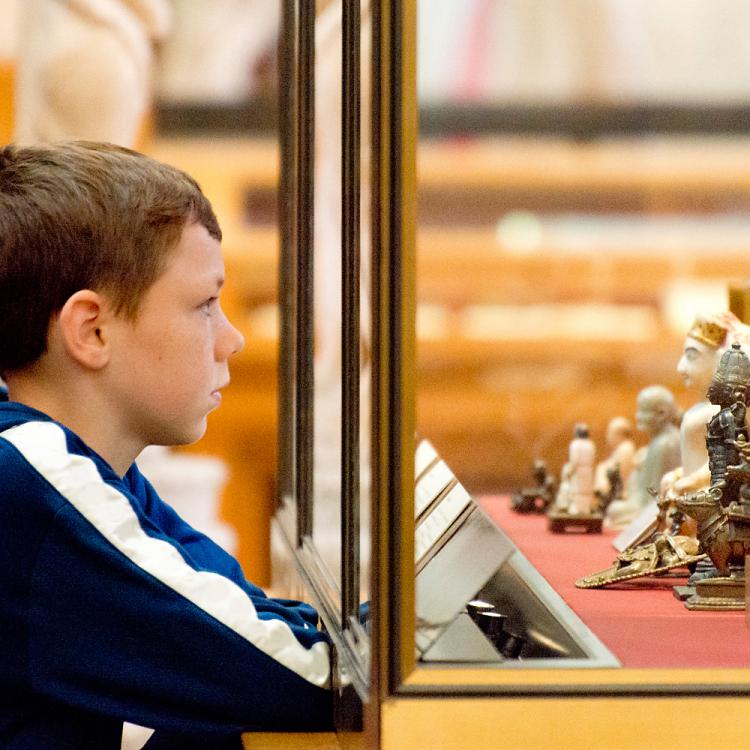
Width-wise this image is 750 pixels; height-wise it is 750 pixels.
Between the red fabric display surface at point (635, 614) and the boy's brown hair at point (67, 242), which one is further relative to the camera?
the boy's brown hair at point (67, 242)

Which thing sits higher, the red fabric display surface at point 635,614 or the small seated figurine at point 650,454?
the small seated figurine at point 650,454

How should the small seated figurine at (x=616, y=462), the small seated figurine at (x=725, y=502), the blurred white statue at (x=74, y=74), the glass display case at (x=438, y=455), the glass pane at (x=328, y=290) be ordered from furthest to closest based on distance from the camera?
the blurred white statue at (x=74, y=74) → the small seated figurine at (x=616, y=462) → the glass pane at (x=328, y=290) → the small seated figurine at (x=725, y=502) → the glass display case at (x=438, y=455)

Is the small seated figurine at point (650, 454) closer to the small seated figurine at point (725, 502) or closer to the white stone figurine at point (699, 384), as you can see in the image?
the white stone figurine at point (699, 384)

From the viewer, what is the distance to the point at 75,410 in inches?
46.7

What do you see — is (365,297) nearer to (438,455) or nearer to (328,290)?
(438,455)

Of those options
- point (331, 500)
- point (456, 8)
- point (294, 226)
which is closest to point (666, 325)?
point (294, 226)

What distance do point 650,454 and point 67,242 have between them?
2.38ft

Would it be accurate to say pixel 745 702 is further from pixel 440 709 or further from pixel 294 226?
pixel 294 226

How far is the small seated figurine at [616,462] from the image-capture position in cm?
169

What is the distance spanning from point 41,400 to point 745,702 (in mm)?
599

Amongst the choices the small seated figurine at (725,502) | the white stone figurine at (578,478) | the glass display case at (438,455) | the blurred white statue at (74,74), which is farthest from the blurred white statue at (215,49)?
the small seated figurine at (725,502)

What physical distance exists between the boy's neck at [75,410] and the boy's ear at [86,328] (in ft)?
0.10

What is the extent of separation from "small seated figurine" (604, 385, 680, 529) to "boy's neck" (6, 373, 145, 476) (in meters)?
0.60

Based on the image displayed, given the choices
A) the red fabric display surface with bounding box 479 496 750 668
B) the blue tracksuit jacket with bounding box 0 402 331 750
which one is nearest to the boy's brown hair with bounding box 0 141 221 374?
the blue tracksuit jacket with bounding box 0 402 331 750
